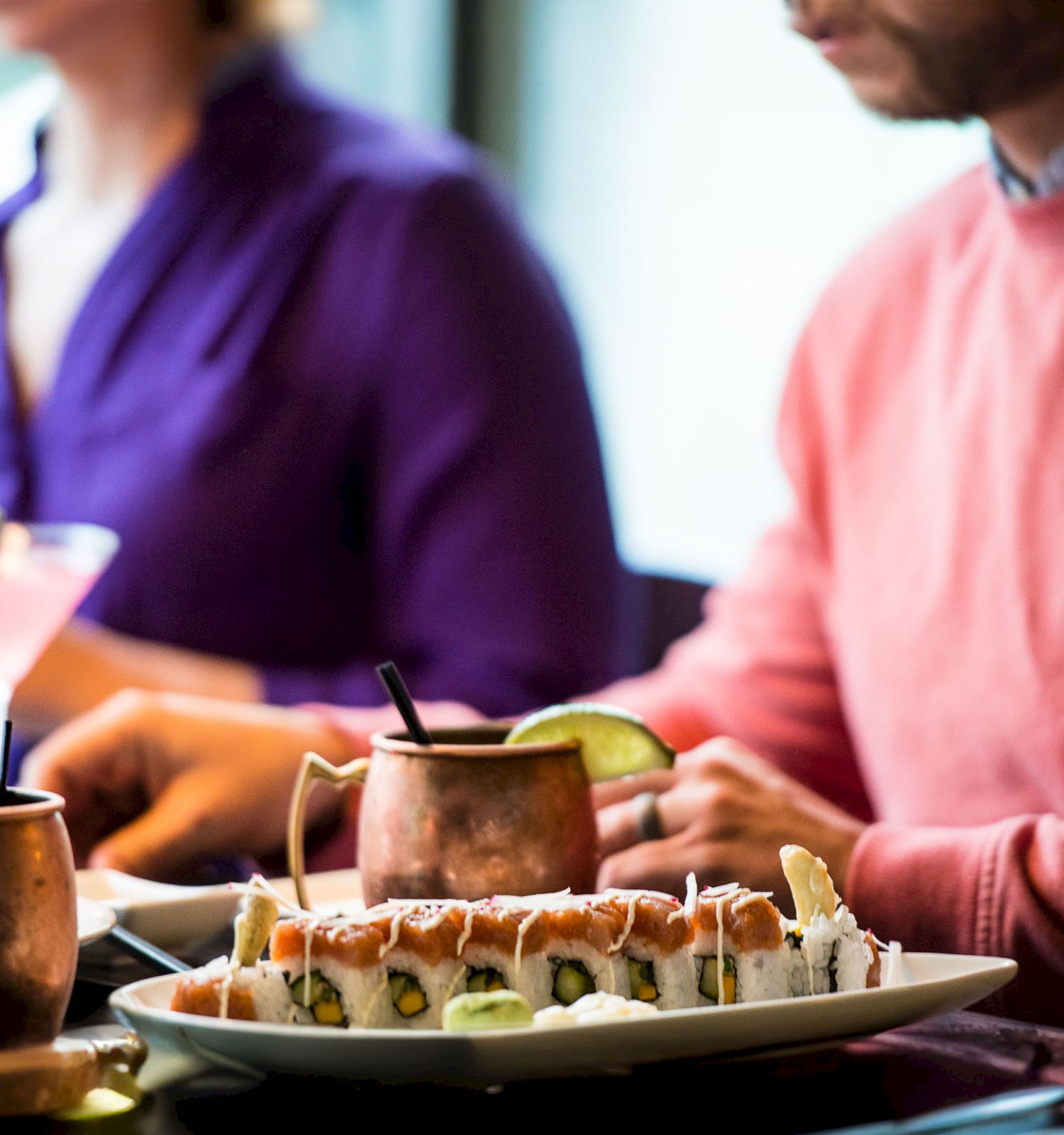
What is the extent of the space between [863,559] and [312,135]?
2.74 feet

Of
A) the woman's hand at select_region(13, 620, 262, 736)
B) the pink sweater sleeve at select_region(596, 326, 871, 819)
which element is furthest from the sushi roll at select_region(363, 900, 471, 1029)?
the woman's hand at select_region(13, 620, 262, 736)

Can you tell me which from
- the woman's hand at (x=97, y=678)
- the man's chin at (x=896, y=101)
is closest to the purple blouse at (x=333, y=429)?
the woman's hand at (x=97, y=678)

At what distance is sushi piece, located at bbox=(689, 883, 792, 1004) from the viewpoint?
20.8 inches

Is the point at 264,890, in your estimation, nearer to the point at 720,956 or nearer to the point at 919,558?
the point at 720,956

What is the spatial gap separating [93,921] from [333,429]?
0.93 m

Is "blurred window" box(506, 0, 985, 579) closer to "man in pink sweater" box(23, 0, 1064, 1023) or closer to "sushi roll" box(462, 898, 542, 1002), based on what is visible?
"man in pink sweater" box(23, 0, 1064, 1023)

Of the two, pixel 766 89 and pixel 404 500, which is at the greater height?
pixel 766 89

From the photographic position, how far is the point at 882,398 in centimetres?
120

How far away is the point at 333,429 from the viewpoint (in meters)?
1.56

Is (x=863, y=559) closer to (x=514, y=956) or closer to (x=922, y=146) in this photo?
(x=514, y=956)

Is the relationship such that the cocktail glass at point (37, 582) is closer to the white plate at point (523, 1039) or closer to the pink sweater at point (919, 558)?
the pink sweater at point (919, 558)

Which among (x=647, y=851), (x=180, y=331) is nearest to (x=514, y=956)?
(x=647, y=851)

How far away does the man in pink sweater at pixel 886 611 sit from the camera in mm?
831

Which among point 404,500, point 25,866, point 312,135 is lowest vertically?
point 404,500
